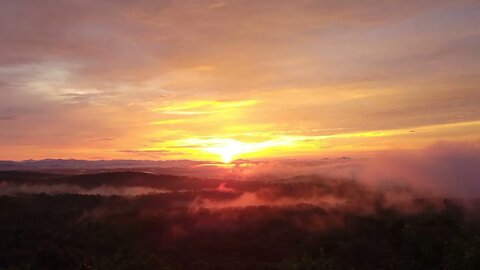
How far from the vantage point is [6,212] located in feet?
562

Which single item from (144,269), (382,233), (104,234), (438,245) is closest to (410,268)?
(438,245)

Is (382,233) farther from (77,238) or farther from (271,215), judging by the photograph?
(77,238)

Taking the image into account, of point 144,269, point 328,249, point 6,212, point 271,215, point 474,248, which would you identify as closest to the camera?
point 144,269

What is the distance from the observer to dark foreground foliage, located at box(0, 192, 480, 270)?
9575cm

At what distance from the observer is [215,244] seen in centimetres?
15375

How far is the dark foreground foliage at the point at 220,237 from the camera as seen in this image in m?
95.8

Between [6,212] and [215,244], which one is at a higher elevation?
[6,212]

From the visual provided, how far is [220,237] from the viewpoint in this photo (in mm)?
161750

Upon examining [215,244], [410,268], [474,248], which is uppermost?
[474,248]

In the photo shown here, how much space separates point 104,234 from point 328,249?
6929cm

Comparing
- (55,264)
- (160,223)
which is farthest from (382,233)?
(55,264)

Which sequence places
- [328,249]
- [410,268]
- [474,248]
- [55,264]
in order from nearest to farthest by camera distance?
[474,248] → [410,268] → [55,264] → [328,249]

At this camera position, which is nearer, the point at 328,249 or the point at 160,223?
the point at 328,249

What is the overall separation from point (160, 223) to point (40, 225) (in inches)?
1629
